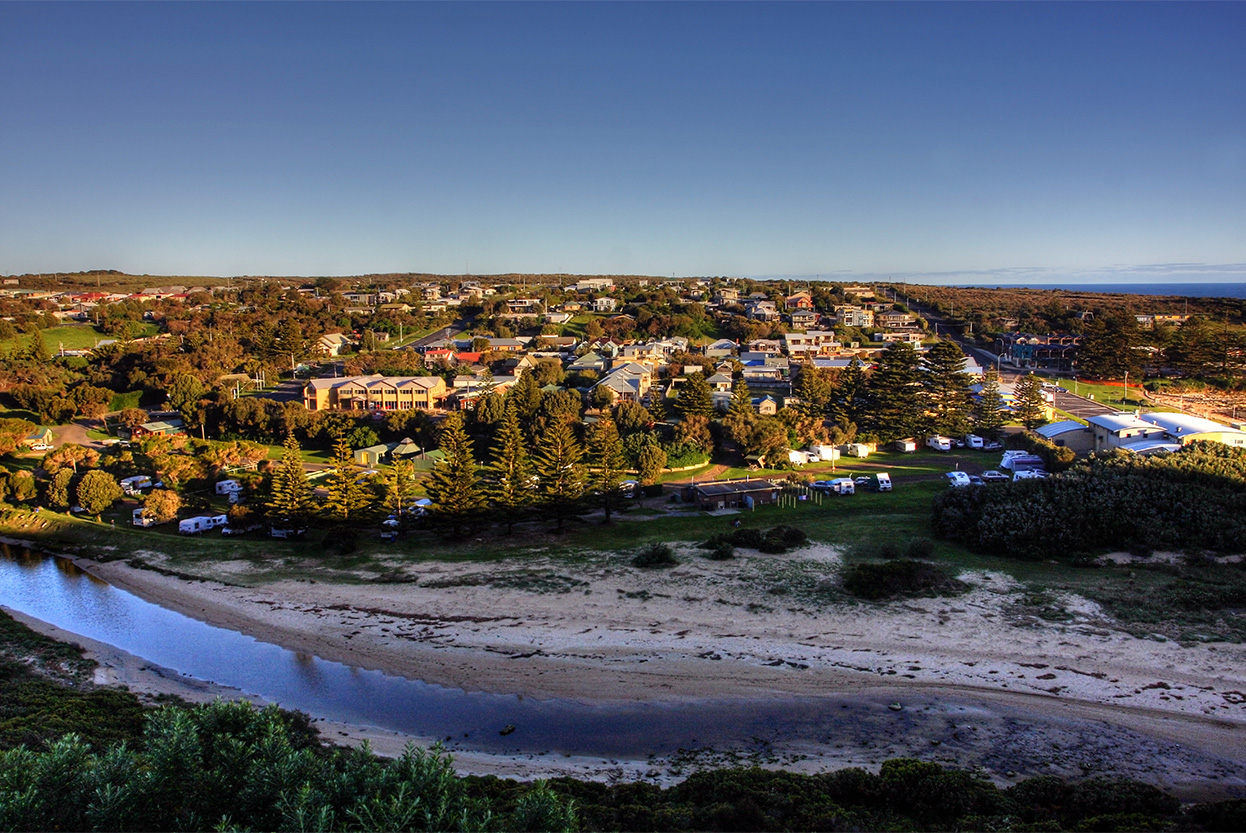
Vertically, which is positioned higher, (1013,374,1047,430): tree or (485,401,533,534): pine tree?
(1013,374,1047,430): tree

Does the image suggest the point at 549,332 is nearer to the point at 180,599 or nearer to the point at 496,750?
the point at 180,599

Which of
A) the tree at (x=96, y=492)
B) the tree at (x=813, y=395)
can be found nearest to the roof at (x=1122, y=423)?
the tree at (x=813, y=395)

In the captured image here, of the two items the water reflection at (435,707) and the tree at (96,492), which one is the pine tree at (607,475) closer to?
the water reflection at (435,707)

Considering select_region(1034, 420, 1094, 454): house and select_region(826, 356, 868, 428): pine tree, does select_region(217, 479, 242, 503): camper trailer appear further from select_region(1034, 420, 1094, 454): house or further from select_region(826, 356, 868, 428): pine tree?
select_region(1034, 420, 1094, 454): house

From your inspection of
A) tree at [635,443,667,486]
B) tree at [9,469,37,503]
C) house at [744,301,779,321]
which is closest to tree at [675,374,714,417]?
tree at [635,443,667,486]

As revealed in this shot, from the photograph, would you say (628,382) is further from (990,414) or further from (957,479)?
(957,479)

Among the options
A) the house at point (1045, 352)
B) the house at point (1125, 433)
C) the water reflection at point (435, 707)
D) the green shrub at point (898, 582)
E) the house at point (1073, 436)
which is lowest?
the water reflection at point (435, 707)
